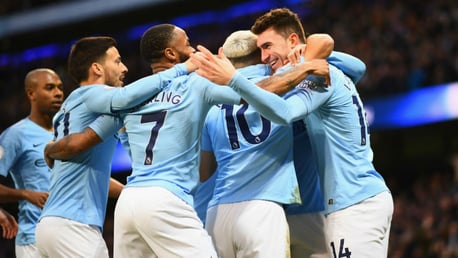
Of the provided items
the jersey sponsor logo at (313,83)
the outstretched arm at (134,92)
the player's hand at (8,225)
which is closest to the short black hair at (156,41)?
the outstretched arm at (134,92)

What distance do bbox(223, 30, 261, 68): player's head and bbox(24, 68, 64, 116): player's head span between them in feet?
8.42

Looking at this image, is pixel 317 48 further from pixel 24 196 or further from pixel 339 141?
pixel 24 196

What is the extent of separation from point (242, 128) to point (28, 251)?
2.75 metres

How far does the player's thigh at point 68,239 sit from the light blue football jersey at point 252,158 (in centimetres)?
95

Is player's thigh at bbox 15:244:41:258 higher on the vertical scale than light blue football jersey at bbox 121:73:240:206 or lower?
lower

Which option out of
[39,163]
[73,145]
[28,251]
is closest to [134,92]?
[73,145]

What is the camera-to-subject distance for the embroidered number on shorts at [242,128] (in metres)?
6.13

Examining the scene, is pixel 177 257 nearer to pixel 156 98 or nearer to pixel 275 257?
pixel 275 257

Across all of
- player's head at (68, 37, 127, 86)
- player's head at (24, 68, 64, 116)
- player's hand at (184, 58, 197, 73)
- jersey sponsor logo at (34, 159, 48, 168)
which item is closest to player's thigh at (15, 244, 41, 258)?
jersey sponsor logo at (34, 159, 48, 168)

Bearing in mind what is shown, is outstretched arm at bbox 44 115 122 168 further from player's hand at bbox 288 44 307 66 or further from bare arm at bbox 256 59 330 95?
player's hand at bbox 288 44 307 66

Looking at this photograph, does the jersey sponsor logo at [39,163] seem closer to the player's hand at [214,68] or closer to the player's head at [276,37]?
the player's head at [276,37]

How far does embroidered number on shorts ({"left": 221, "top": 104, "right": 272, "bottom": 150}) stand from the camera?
6133mm

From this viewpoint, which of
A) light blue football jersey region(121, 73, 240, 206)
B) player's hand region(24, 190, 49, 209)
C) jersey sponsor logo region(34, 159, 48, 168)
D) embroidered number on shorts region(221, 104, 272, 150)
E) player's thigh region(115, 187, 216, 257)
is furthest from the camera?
jersey sponsor logo region(34, 159, 48, 168)

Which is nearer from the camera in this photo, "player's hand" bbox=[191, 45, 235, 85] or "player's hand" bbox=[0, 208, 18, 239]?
"player's hand" bbox=[191, 45, 235, 85]
